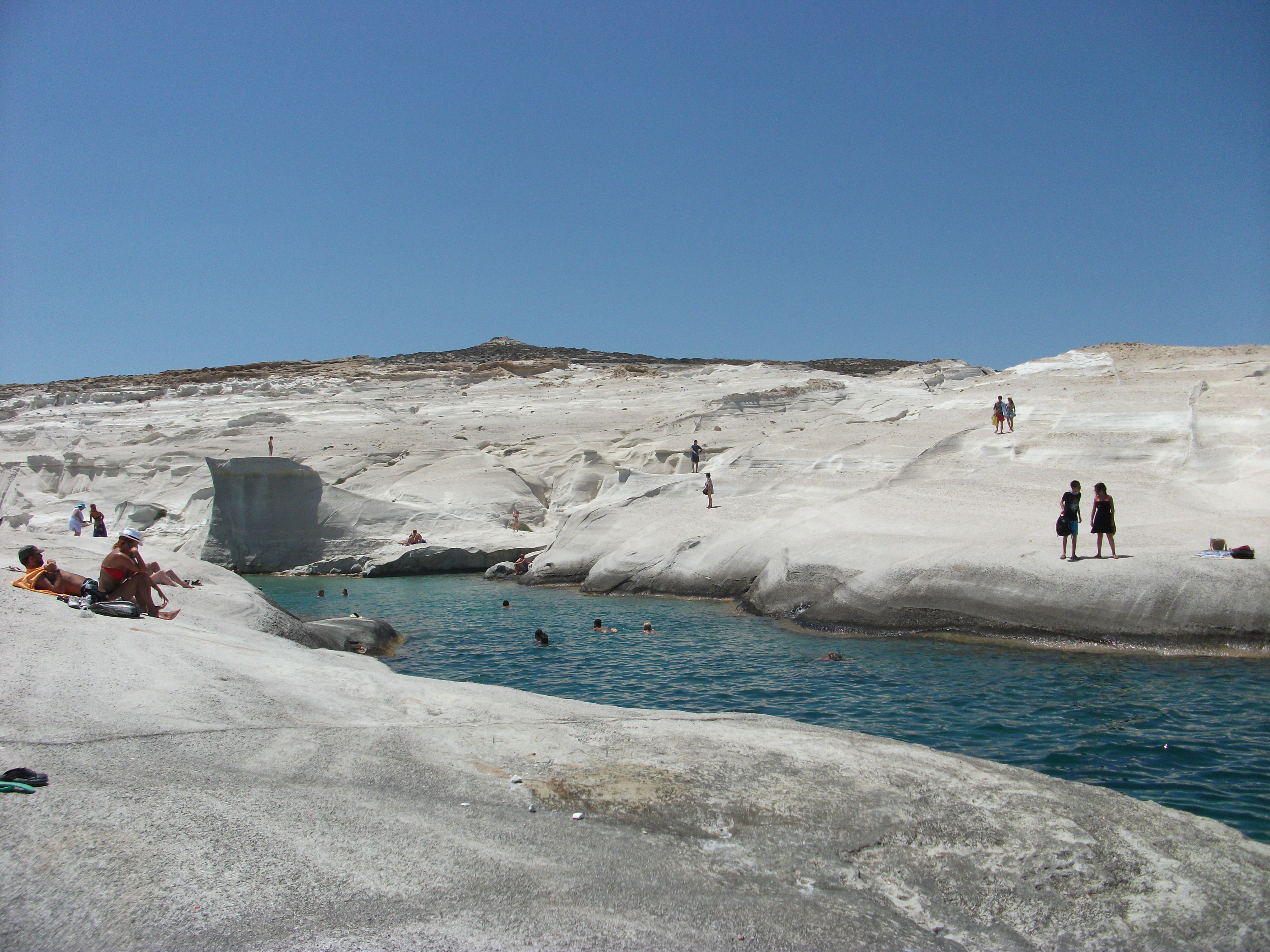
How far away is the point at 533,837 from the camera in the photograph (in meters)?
4.29

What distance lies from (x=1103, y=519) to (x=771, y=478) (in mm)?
10490

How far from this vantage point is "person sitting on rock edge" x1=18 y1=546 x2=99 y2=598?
29.4 feet

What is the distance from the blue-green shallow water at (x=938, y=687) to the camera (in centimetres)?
734

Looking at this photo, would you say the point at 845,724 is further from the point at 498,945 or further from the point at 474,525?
the point at 474,525

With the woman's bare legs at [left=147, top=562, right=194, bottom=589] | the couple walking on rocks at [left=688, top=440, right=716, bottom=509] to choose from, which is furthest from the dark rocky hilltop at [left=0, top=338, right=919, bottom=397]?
the woman's bare legs at [left=147, top=562, right=194, bottom=589]

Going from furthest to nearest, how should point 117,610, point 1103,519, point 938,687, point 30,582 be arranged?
point 1103,519
point 938,687
point 30,582
point 117,610

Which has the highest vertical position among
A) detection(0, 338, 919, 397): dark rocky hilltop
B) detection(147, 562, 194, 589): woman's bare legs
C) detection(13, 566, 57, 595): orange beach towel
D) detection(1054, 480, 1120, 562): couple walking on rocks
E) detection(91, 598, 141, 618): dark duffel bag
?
detection(0, 338, 919, 397): dark rocky hilltop

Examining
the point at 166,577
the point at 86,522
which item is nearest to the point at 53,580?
the point at 166,577

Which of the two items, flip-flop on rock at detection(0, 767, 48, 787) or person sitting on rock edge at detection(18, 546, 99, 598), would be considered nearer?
flip-flop on rock at detection(0, 767, 48, 787)

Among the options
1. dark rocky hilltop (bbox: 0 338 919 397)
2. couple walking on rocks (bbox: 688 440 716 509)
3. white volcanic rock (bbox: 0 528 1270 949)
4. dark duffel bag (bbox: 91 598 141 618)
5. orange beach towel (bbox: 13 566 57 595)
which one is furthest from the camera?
dark rocky hilltop (bbox: 0 338 919 397)

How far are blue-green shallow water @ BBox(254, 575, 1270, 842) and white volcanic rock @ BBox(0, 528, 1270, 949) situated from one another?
2379mm

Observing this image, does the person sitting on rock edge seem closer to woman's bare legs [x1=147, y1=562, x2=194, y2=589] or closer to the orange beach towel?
the orange beach towel

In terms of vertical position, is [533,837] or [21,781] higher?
[21,781]

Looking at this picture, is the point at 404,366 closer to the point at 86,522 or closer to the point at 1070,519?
the point at 86,522
